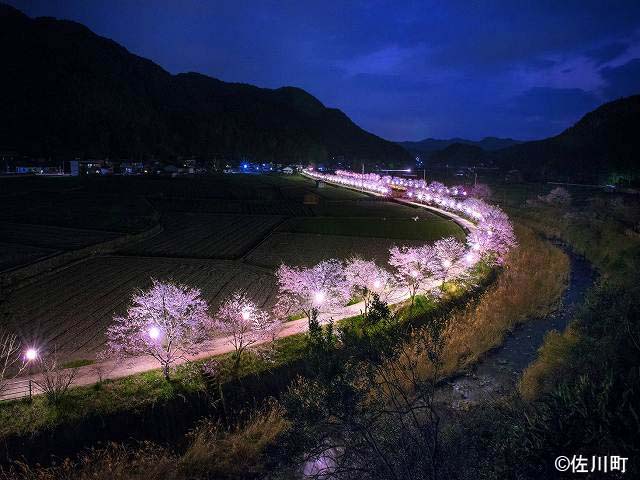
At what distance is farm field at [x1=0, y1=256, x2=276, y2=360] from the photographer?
2036 cm

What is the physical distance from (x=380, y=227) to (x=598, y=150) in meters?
84.6

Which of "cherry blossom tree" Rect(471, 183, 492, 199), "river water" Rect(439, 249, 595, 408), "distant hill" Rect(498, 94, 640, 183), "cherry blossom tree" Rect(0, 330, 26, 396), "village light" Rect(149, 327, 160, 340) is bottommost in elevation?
"cherry blossom tree" Rect(0, 330, 26, 396)

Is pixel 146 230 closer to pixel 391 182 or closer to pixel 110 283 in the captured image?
pixel 110 283

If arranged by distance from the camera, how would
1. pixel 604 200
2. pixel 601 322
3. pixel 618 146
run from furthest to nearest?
pixel 618 146 → pixel 604 200 → pixel 601 322

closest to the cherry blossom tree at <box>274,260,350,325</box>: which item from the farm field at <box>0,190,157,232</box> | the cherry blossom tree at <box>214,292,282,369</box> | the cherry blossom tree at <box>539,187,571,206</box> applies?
the cherry blossom tree at <box>214,292,282,369</box>

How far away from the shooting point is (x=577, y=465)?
22.4 ft

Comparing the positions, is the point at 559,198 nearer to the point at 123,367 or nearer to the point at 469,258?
the point at 469,258

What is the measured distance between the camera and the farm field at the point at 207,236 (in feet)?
119

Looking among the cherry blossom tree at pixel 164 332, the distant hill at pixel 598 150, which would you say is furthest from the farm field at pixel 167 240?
the distant hill at pixel 598 150

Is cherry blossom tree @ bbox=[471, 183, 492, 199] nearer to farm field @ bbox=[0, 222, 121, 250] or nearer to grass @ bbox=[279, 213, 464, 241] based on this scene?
grass @ bbox=[279, 213, 464, 241]

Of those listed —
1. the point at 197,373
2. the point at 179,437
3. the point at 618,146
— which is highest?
the point at 618,146

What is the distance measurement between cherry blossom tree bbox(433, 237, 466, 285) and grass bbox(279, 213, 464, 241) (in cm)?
1374

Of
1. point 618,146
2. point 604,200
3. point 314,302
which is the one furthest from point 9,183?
point 618,146

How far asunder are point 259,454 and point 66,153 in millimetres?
135324
